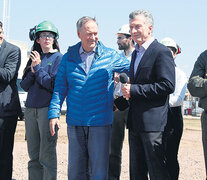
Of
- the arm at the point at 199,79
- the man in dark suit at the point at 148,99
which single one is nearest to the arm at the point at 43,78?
the man in dark suit at the point at 148,99

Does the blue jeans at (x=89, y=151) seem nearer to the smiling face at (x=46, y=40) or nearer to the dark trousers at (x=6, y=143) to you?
the dark trousers at (x=6, y=143)

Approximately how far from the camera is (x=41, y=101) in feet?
15.8

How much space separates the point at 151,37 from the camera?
12.7 feet

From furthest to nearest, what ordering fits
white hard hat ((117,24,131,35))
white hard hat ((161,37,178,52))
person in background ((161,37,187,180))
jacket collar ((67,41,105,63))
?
white hard hat ((117,24,131,35)), white hard hat ((161,37,178,52)), person in background ((161,37,187,180)), jacket collar ((67,41,105,63))

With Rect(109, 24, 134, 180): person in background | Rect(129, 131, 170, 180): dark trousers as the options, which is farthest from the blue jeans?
Rect(109, 24, 134, 180): person in background

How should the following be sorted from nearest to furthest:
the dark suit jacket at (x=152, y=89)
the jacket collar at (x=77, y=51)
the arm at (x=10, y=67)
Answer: the dark suit jacket at (x=152, y=89) → the jacket collar at (x=77, y=51) → the arm at (x=10, y=67)

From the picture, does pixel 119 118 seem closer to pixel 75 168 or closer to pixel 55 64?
pixel 55 64

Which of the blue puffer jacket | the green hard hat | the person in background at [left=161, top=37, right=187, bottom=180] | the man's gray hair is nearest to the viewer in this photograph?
the man's gray hair

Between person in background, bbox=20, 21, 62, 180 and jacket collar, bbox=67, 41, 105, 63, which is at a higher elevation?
jacket collar, bbox=67, 41, 105, 63

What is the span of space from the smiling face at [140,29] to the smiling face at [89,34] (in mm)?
412

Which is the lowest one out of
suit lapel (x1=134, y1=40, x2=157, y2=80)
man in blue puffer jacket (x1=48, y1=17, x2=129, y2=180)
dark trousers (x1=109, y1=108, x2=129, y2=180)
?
dark trousers (x1=109, y1=108, x2=129, y2=180)

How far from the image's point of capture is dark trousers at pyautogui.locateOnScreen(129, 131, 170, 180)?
367cm

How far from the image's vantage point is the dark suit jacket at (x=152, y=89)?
12.0 ft

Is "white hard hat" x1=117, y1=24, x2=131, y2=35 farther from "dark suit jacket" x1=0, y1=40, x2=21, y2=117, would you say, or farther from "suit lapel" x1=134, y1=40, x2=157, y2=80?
"suit lapel" x1=134, y1=40, x2=157, y2=80
